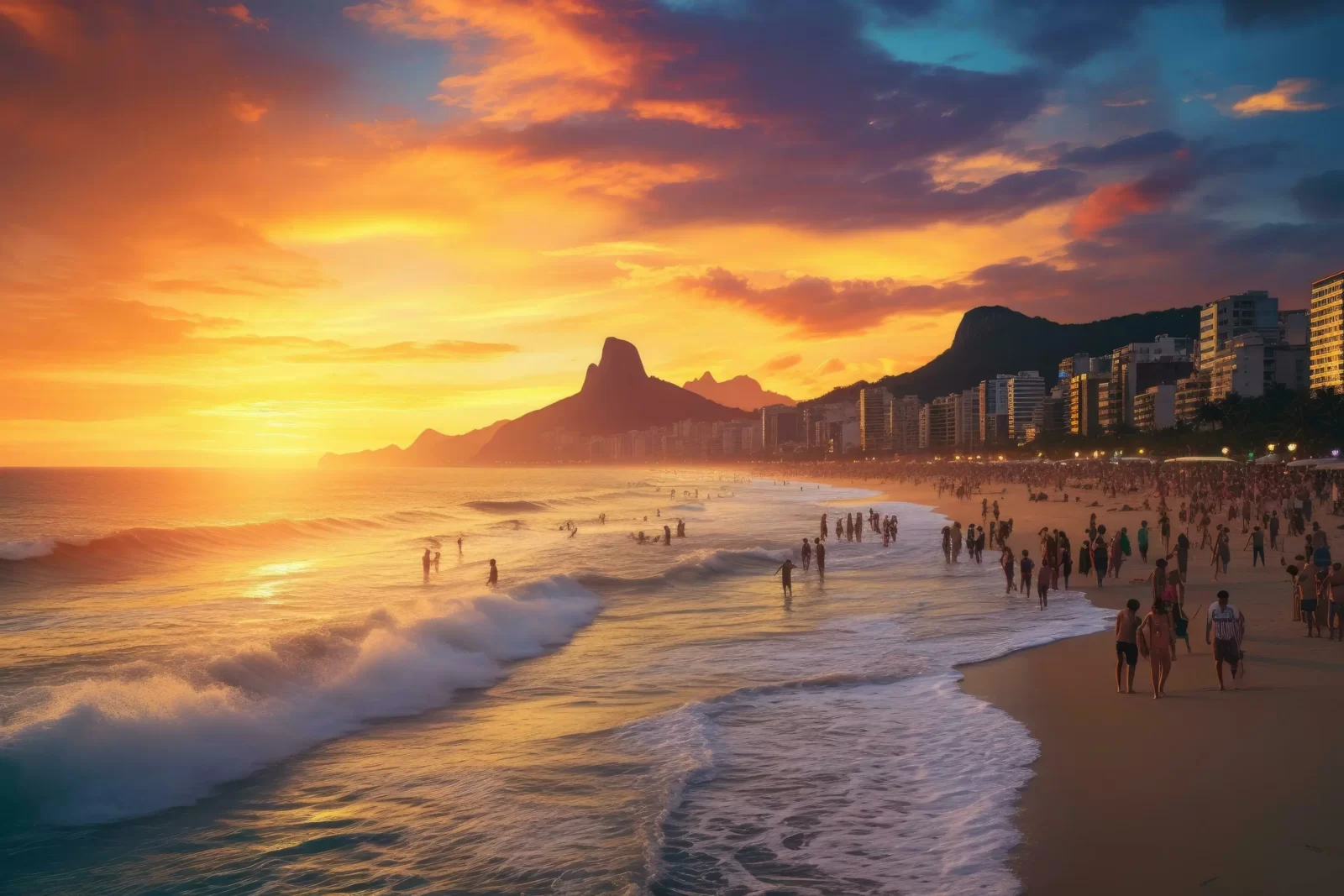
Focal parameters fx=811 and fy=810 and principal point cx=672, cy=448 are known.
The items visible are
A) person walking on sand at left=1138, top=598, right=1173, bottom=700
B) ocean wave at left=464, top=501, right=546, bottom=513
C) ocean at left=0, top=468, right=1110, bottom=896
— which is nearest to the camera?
ocean at left=0, top=468, right=1110, bottom=896

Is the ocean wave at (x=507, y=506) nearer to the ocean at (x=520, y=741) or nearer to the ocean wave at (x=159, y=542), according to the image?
the ocean wave at (x=159, y=542)

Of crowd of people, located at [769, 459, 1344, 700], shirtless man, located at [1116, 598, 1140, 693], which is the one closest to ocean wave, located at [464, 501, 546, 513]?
crowd of people, located at [769, 459, 1344, 700]

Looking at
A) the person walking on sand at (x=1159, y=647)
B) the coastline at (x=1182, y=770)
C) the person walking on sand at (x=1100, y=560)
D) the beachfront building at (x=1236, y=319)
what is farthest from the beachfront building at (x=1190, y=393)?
the person walking on sand at (x=1159, y=647)

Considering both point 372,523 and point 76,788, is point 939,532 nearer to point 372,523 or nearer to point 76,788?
point 76,788

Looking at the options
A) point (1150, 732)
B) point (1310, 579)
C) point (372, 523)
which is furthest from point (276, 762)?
point (372, 523)

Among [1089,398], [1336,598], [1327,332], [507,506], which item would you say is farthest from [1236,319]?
[1336,598]

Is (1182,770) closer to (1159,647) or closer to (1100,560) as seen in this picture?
(1159,647)

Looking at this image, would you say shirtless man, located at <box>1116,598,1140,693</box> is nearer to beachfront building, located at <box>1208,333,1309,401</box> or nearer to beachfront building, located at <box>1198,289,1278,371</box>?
beachfront building, located at <box>1208,333,1309,401</box>
